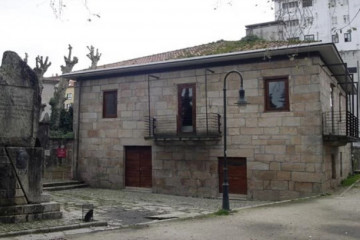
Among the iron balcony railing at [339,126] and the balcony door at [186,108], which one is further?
the balcony door at [186,108]

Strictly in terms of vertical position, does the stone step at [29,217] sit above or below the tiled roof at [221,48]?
below

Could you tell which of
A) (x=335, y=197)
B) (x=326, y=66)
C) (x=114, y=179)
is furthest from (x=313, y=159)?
Answer: (x=114, y=179)

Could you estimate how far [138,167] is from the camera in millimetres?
17094

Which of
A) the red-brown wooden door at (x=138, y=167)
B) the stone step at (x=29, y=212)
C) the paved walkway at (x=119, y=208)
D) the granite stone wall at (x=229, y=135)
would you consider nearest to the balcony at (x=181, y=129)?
the granite stone wall at (x=229, y=135)

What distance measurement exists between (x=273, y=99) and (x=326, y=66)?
2653 mm

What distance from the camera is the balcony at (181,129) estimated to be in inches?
590

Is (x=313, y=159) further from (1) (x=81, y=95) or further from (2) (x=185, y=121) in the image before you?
(1) (x=81, y=95)

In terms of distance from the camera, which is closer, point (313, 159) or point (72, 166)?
point (313, 159)

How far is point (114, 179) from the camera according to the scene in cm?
1747

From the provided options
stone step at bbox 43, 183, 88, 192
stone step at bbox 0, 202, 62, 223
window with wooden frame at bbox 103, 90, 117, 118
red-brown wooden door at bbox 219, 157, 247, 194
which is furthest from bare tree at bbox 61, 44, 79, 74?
stone step at bbox 0, 202, 62, 223

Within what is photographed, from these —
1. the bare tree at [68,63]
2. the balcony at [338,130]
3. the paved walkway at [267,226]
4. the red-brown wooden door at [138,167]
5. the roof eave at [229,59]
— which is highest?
the bare tree at [68,63]

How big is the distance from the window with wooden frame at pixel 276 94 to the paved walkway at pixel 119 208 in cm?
355

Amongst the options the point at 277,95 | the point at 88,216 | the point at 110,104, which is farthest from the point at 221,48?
the point at 88,216

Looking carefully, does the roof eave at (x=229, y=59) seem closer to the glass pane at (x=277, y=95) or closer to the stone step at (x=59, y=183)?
the glass pane at (x=277, y=95)
